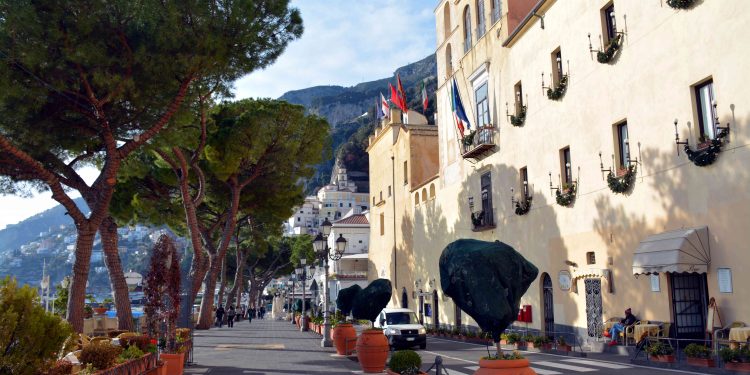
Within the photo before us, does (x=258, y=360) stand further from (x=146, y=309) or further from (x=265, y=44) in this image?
(x=265, y=44)

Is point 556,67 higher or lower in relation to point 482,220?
higher

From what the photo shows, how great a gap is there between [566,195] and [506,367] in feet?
48.5

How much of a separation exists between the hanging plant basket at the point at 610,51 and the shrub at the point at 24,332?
17.2 meters

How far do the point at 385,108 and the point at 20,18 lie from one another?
32544 millimetres

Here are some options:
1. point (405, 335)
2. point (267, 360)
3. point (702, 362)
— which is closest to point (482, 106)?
point (405, 335)

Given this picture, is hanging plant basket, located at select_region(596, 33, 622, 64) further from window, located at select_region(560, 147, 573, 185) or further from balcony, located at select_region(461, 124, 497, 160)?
balcony, located at select_region(461, 124, 497, 160)

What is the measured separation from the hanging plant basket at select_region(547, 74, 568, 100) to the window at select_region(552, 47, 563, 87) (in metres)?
0.30

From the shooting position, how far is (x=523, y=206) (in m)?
24.9

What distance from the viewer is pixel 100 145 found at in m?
20.1

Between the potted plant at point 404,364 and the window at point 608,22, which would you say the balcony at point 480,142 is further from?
the potted plant at point 404,364

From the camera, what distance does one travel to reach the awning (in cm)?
1498

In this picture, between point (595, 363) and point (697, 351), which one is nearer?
point (697, 351)

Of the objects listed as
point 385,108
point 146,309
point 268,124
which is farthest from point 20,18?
point 385,108

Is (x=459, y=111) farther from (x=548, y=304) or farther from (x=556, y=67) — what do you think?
(x=548, y=304)
